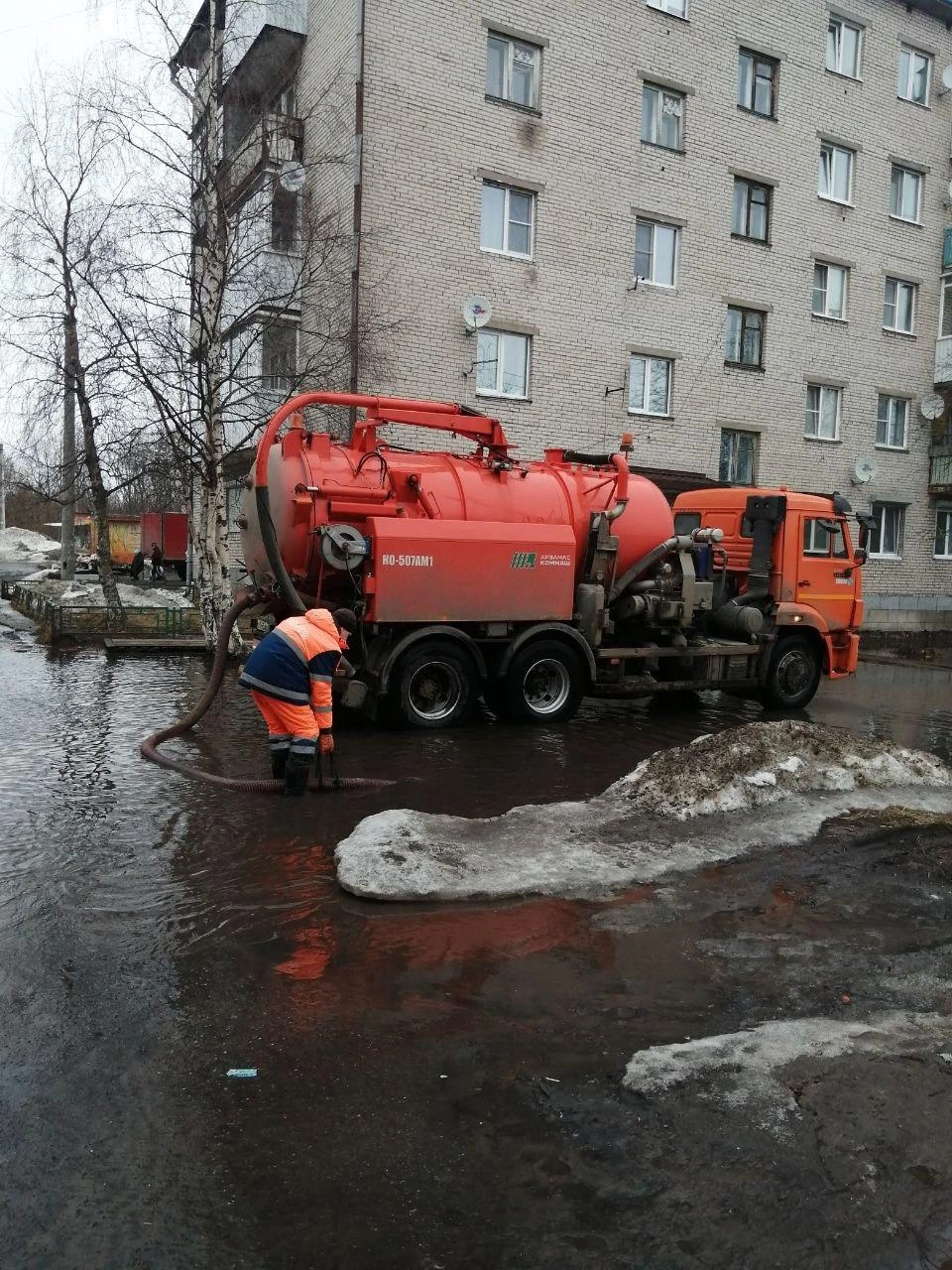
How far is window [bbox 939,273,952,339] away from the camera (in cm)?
2642

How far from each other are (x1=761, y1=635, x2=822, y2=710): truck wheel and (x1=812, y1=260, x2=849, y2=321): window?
14434 millimetres

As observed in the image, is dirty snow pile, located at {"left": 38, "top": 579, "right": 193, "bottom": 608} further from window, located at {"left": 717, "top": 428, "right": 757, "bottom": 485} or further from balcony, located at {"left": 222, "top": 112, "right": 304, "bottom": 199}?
window, located at {"left": 717, "top": 428, "right": 757, "bottom": 485}

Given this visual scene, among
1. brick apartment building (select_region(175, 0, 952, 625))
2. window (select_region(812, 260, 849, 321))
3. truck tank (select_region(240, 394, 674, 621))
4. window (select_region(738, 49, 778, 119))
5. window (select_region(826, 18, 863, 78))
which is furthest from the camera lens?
window (select_region(812, 260, 849, 321))

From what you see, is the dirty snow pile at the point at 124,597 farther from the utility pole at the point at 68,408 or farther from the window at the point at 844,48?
the window at the point at 844,48

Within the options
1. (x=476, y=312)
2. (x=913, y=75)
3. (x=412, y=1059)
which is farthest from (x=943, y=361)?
(x=412, y=1059)

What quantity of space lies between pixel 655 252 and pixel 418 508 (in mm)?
14277

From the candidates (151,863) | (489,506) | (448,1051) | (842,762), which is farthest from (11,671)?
(448,1051)

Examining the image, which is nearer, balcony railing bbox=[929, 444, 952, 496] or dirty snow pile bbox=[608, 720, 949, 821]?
dirty snow pile bbox=[608, 720, 949, 821]

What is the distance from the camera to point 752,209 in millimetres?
22922

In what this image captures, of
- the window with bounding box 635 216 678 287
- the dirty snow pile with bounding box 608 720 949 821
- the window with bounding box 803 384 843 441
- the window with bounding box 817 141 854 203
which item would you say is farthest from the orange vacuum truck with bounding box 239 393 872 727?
the window with bounding box 817 141 854 203

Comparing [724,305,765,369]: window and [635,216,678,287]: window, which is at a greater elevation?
[635,216,678,287]: window

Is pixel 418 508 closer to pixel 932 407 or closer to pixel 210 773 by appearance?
pixel 210 773

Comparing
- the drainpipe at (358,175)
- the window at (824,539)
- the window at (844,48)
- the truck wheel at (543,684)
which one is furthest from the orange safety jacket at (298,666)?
the window at (844,48)

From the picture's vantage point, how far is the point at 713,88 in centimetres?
2186
